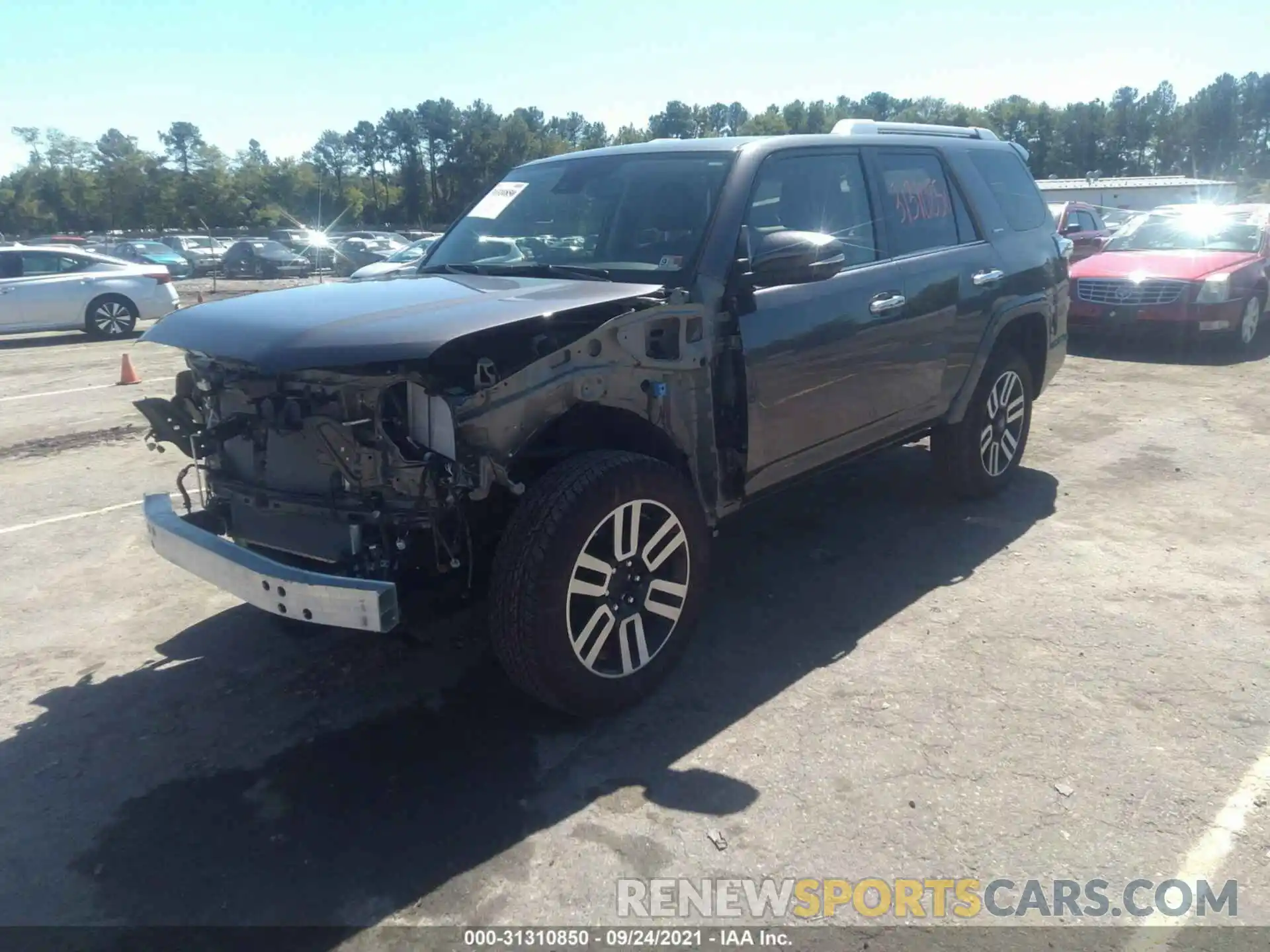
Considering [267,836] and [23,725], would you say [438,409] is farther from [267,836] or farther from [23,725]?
[23,725]

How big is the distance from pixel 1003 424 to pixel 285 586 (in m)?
4.25

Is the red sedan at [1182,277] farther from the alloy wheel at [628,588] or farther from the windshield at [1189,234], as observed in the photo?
the alloy wheel at [628,588]

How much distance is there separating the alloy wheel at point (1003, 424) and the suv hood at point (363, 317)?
2675mm

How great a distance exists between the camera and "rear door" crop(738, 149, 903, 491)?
13.2 feet

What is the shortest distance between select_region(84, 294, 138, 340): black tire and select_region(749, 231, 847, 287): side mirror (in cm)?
1440

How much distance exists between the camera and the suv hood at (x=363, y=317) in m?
3.00

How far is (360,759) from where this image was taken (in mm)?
3354

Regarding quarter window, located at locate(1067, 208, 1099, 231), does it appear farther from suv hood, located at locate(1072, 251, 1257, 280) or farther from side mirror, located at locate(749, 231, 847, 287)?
side mirror, located at locate(749, 231, 847, 287)

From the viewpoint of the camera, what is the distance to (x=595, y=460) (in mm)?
3395

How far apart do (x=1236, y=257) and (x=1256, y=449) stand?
18.4 ft

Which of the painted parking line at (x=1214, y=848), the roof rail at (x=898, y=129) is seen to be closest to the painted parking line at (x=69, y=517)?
the roof rail at (x=898, y=129)

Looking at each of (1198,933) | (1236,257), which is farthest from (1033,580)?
(1236,257)

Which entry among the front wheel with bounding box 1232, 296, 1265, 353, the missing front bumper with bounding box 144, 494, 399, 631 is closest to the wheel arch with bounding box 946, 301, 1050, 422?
the missing front bumper with bounding box 144, 494, 399, 631

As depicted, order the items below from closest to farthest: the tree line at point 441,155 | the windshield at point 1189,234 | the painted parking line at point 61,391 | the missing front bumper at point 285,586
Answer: the missing front bumper at point 285,586 < the painted parking line at point 61,391 < the windshield at point 1189,234 < the tree line at point 441,155
